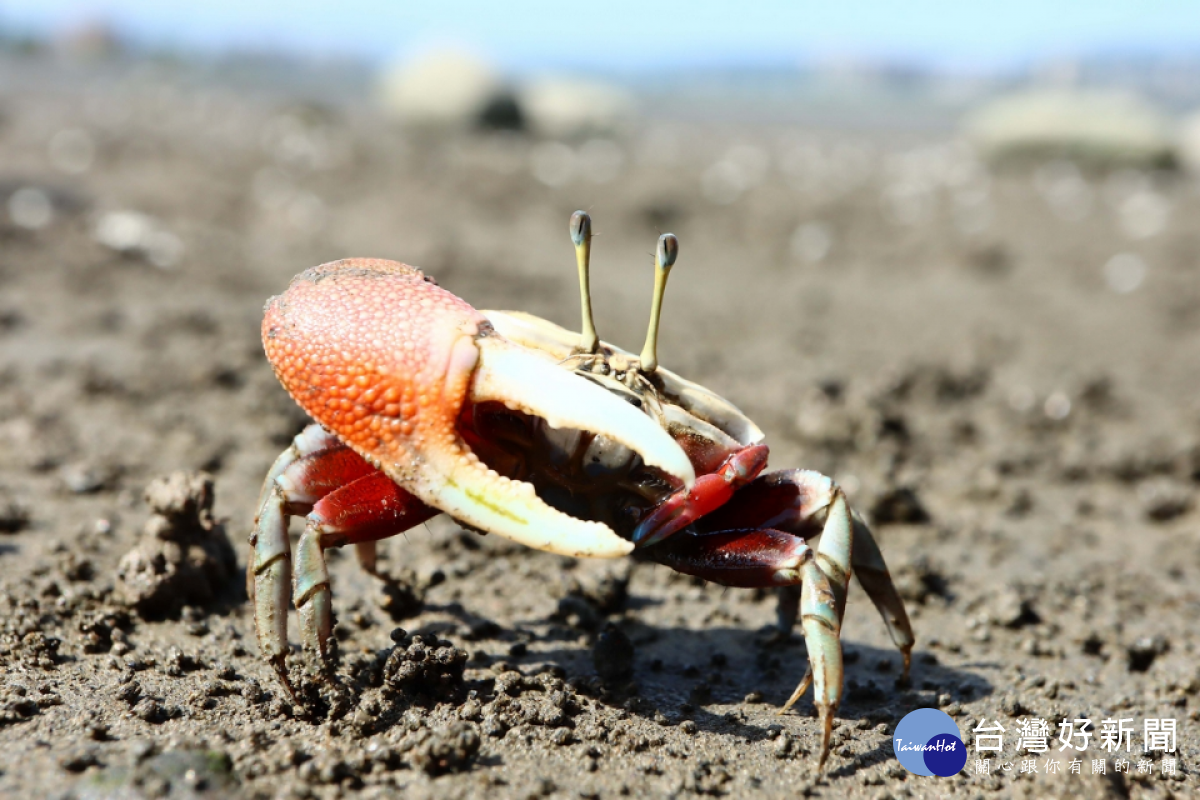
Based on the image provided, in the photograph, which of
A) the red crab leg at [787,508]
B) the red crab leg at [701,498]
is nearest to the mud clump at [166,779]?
the red crab leg at [701,498]

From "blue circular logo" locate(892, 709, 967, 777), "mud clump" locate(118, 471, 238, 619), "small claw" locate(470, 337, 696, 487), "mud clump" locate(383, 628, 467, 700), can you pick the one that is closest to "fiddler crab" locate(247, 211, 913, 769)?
"small claw" locate(470, 337, 696, 487)

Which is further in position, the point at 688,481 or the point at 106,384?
the point at 106,384

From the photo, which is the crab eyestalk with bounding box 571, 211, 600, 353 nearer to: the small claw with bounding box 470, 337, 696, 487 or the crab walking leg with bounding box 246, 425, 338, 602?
the small claw with bounding box 470, 337, 696, 487

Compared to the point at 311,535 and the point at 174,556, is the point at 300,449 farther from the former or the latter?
the point at 174,556

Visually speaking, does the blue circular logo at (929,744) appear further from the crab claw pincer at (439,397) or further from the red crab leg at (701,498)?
the crab claw pincer at (439,397)

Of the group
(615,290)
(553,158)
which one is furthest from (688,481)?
(553,158)

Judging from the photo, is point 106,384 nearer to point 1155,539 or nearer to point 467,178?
point 1155,539
